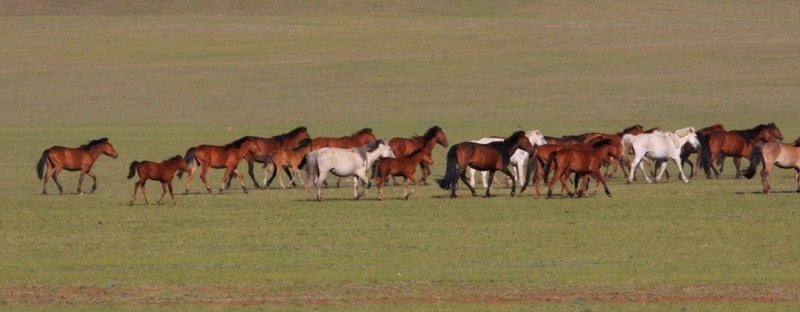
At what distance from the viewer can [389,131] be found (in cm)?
4125

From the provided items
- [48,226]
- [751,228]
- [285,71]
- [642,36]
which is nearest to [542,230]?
[751,228]

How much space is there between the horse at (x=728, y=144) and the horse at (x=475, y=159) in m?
5.43

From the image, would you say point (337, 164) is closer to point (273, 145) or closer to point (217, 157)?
point (217, 157)

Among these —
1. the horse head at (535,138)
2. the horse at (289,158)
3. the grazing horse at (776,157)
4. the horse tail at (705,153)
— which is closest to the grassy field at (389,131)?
the grazing horse at (776,157)

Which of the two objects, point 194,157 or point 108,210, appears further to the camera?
point 194,157

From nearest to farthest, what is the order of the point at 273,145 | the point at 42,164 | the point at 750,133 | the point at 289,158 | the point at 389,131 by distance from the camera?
1. the point at 42,164
2. the point at 289,158
3. the point at 273,145
4. the point at 750,133
5. the point at 389,131

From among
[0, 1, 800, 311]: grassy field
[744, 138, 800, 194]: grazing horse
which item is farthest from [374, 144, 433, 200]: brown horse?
[744, 138, 800, 194]: grazing horse

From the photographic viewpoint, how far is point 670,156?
2678cm

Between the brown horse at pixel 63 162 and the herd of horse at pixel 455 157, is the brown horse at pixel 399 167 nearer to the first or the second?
the herd of horse at pixel 455 157

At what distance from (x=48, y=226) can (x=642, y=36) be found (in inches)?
1970

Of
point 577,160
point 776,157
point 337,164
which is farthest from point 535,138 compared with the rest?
point 776,157

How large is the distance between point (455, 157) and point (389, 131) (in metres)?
18.3

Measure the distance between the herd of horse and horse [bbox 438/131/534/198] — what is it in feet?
0.05

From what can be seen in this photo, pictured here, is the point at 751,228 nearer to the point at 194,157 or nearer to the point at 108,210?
the point at 108,210
